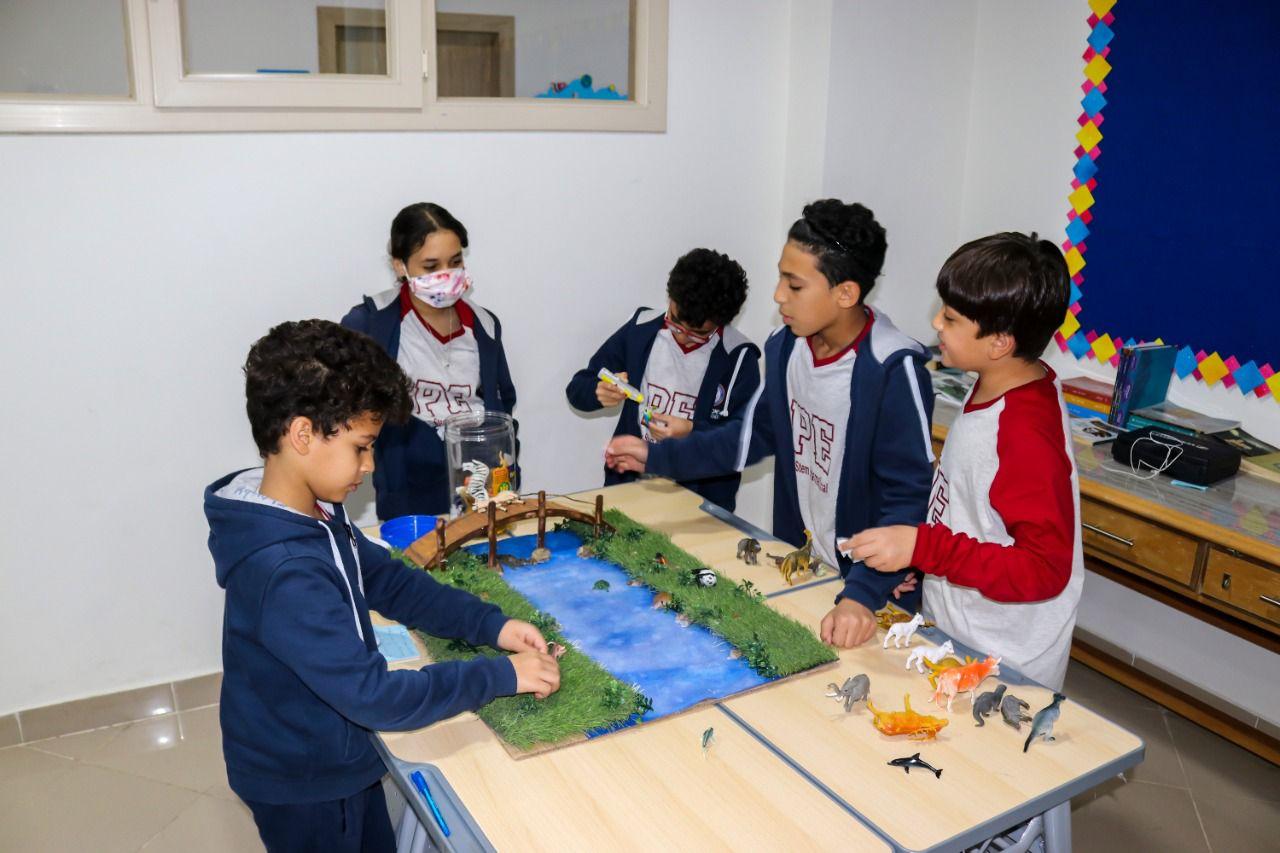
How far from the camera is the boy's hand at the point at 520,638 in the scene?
162 cm

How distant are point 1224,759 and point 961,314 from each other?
6.11ft

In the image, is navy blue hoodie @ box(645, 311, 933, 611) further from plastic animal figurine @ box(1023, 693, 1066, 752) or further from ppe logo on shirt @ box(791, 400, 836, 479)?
plastic animal figurine @ box(1023, 693, 1066, 752)

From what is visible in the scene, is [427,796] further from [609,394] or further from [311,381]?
[609,394]

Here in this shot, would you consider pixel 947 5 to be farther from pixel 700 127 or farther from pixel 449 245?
pixel 449 245

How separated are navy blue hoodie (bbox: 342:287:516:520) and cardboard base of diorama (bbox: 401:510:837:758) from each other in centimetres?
74

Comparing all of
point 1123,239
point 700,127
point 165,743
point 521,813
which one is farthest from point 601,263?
point 521,813

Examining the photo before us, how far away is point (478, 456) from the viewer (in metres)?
2.53

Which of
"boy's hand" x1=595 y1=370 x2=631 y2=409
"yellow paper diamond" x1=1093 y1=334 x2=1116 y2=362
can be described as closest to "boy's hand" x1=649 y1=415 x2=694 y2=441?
"boy's hand" x1=595 y1=370 x2=631 y2=409

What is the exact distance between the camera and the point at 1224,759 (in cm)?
287

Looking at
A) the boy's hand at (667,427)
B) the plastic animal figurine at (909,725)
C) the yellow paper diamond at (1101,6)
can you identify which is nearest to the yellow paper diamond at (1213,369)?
the yellow paper diamond at (1101,6)

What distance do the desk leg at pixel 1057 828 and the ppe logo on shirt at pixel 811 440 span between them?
846 mm

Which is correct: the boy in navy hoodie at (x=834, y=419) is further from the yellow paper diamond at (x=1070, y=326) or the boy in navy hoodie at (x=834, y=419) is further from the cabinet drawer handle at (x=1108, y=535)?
the yellow paper diamond at (x=1070, y=326)

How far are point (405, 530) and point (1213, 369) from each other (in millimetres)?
2332

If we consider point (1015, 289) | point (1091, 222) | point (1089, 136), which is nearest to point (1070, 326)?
point (1091, 222)
